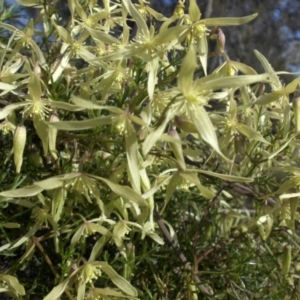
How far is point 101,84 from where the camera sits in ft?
2.90

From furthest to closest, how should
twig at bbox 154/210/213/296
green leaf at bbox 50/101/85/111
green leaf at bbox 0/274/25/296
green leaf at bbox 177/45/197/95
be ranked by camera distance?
twig at bbox 154/210/213/296, green leaf at bbox 0/274/25/296, green leaf at bbox 50/101/85/111, green leaf at bbox 177/45/197/95

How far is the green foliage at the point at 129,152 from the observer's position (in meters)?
0.76

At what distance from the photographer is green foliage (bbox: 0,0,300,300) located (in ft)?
2.49

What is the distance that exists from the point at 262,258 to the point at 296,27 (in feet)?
16.6

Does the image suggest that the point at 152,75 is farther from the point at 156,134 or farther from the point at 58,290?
the point at 58,290

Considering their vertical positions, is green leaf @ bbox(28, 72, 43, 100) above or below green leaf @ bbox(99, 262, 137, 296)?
above

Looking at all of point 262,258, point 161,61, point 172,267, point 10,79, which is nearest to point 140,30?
point 161,61

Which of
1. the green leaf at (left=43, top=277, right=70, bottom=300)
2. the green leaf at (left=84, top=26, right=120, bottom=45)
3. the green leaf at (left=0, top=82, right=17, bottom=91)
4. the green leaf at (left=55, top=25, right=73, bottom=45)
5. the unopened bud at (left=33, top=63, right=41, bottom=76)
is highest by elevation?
the green leaf at (left=84, top=26, right=120, bottom=45)

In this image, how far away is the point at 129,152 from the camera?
74 centimetres

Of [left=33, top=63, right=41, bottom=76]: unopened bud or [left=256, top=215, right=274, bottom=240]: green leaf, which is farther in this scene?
[left=256, top=215, right=274, bottom=240]: green leaf

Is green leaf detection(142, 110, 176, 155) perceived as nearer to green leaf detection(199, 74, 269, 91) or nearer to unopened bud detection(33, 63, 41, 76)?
green leaf detection(199, 74, 269, 91)

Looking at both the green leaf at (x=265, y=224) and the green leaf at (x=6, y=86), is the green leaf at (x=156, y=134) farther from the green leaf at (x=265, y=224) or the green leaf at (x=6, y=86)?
the green leaf at (x=265, y=224)

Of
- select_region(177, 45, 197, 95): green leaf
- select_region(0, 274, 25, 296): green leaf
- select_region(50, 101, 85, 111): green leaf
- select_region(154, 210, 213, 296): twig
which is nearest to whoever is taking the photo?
select_region(177, 45, 197, 95): green leaf

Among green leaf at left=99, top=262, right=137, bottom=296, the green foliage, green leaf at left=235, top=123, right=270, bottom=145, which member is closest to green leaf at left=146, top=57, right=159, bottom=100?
the green foliage
